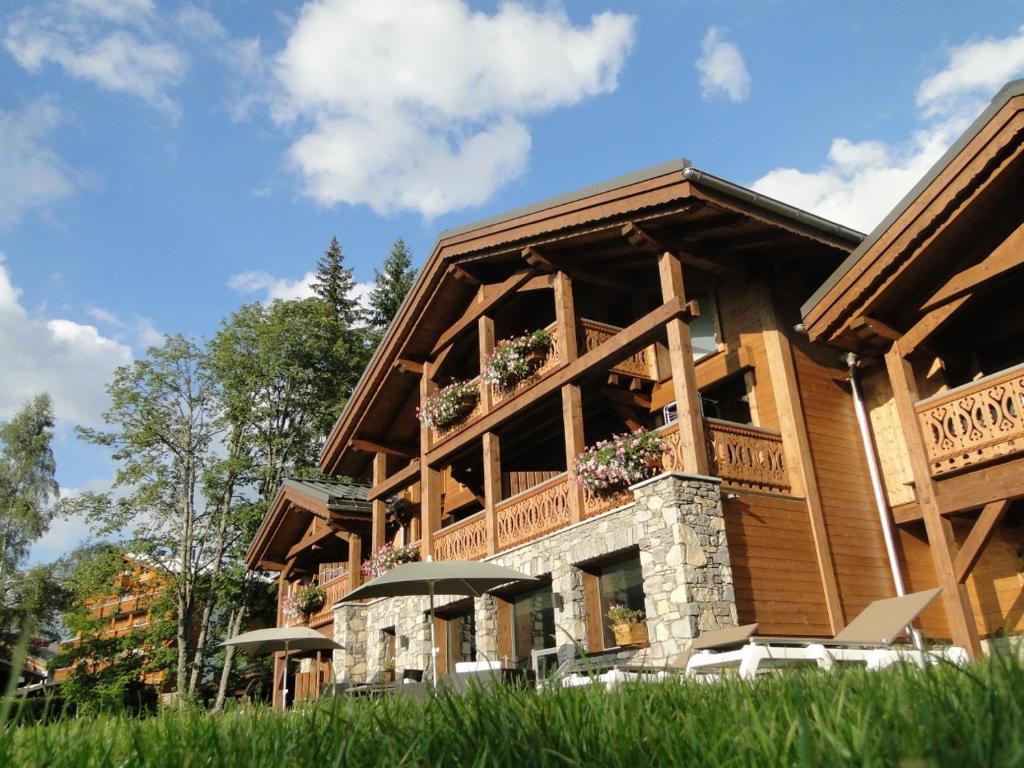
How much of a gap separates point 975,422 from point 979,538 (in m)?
1.34

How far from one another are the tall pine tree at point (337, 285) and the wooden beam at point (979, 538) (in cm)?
3499

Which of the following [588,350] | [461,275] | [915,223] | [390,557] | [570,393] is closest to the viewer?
[915,223]

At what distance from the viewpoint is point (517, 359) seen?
14.7 m

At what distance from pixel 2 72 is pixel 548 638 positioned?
14.1 metres

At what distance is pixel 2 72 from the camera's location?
51.4 feet

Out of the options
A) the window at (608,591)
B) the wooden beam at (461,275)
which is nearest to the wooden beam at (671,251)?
the wooden beam at (461,275)

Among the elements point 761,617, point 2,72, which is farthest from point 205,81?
point 761,617

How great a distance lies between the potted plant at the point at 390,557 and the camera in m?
18.0

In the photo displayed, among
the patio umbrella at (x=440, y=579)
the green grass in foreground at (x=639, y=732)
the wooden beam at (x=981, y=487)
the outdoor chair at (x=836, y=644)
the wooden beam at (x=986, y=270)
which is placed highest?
the wooden beam at (x=986, y=270)

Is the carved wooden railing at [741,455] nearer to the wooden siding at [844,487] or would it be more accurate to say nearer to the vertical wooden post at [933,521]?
the wooden siding at [844,487]

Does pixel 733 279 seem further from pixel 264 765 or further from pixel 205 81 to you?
pixel 264 765

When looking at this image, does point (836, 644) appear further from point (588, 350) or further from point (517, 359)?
point (517, 359)

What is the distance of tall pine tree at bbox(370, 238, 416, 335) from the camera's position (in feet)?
137

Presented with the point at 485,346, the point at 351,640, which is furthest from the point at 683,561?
the point at 351,640
